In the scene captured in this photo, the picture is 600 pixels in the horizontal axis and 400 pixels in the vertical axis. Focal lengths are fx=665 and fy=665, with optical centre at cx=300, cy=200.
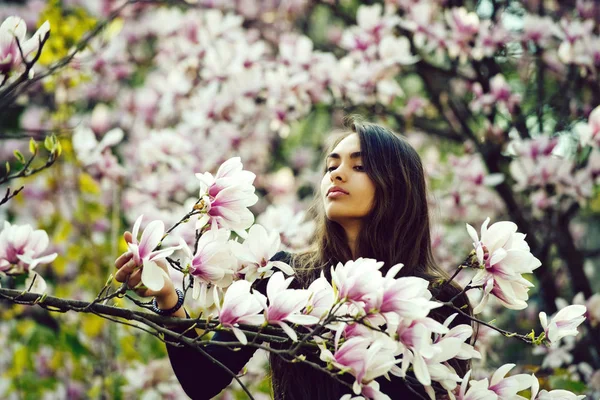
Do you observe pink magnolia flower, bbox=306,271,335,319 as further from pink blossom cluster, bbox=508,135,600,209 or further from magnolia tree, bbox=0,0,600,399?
pink blossom cluster, bbox=508,135,600,209

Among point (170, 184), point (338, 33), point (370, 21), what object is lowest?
point (170, 184)

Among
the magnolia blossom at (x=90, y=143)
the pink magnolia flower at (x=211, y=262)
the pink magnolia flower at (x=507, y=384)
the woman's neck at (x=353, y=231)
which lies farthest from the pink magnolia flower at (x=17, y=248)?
the magnolia blossom at (x=90, y=143)

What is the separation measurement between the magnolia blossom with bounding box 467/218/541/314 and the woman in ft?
0.85

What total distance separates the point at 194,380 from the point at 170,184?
6.09 feet

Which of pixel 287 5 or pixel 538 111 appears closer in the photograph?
pixel 538 111

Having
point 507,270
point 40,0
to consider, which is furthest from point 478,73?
point 40,0

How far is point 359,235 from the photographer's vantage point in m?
1.46

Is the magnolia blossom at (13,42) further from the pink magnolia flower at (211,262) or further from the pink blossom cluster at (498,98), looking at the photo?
the pink blossom cluster at (498,98)

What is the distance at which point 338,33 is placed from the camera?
4.65 m

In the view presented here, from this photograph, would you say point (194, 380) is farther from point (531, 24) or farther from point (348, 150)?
point (531, 24)

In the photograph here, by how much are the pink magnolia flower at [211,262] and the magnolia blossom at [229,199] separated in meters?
0.02

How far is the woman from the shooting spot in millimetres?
1312

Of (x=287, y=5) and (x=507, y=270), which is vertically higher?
(x=507, y=270)

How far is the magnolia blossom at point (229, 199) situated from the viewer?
108cm
